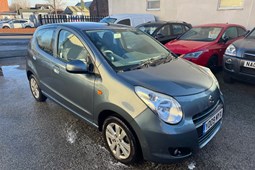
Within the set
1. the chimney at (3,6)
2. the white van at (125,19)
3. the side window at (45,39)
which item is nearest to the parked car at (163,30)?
the white van at (125,19)

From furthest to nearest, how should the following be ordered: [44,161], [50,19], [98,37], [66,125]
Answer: [50,19], [66,125], [98,37], [44,161]

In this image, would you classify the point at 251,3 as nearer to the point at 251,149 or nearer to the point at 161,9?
the point at 161,9

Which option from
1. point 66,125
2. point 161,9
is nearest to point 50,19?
point 161,9

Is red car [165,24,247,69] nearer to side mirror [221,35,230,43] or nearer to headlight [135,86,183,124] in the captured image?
side mirror [221,35,230,43]

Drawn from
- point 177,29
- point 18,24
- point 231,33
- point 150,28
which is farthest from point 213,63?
point 18,24

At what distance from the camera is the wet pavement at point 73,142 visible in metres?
2.40

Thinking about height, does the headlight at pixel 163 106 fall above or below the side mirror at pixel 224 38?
below

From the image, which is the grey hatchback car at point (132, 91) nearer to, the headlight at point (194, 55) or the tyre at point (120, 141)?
the tyre at point (120, 141)

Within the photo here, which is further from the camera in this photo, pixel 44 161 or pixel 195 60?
pixel 195 60

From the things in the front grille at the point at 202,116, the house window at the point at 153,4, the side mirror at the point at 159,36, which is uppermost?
the house window at the point at 153,4

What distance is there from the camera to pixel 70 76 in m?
2.76

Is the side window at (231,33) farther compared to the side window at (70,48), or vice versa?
the side window at (231,33)

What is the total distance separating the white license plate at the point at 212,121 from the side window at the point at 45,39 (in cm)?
250

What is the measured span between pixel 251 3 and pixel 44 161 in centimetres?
989
